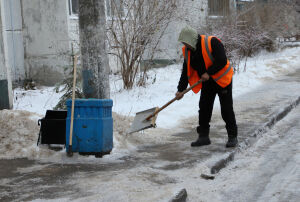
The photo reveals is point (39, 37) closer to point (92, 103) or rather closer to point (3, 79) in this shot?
point (3, 79)

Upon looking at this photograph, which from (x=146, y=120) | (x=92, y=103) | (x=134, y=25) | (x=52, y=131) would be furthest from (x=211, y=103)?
(x=134, y=25)

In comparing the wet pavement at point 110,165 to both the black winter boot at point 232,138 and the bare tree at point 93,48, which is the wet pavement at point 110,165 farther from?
the bare tree at point 93,48

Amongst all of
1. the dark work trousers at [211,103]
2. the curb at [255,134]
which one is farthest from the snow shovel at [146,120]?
the curb at [255,134]

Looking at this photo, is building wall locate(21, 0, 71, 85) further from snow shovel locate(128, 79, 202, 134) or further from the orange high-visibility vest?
the orange high-visibility vest

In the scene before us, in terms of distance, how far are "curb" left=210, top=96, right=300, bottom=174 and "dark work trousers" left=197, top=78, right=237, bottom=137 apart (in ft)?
1.18

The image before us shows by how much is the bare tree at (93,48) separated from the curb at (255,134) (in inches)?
78.5

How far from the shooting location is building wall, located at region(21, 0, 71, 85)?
12.8 m

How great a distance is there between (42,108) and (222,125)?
3735mm

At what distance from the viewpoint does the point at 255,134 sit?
671cm

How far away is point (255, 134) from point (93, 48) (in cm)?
274

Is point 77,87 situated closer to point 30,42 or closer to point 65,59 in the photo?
point 65,59

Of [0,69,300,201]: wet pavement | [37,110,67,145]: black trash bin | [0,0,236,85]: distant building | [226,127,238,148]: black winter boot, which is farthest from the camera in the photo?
[0,0,236,85]: distant building

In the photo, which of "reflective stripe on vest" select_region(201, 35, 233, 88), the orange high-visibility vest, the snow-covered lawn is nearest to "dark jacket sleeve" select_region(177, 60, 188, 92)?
the orange high-visibility vest

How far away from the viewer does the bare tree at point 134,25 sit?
10469 millimetres
